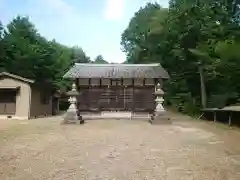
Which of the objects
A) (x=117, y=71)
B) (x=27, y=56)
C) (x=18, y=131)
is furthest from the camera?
(x=27, y=56)

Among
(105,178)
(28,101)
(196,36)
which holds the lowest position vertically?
(105,178)

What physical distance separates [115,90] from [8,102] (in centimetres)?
879

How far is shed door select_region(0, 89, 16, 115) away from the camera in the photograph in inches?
1065

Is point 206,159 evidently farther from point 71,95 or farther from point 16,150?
point 71,95

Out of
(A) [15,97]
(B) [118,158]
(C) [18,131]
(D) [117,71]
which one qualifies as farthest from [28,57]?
(B) [118,158]

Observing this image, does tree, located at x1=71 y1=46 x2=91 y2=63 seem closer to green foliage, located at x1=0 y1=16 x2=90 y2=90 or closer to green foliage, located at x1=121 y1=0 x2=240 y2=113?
green foliage, located at x1=0 y1=16 x2=90 y2=90

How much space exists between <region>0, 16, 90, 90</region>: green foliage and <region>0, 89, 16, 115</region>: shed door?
4375 millimetres

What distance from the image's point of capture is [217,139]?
13.2 meters

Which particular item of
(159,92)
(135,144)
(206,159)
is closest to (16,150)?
(135,144)

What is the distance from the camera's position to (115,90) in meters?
25.0

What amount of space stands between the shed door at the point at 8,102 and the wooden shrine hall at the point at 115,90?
6.02m

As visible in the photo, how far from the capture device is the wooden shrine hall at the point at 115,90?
79.7 feet

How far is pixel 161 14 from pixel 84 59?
3242 centimetres

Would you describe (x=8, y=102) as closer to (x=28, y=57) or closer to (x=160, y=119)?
(x=28, y=57)
